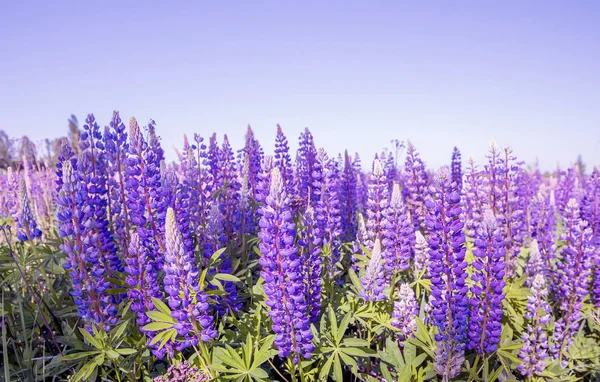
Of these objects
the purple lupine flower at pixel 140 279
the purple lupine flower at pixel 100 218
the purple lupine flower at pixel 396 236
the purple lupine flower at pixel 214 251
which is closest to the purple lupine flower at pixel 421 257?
the purple lupine flower at pixel 396 236

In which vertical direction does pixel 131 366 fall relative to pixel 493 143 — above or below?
below

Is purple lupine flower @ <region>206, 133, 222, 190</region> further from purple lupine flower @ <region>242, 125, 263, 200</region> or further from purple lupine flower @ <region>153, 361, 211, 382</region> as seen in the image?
purple lupine flower @ <region>153, 361, 211, 382</region>

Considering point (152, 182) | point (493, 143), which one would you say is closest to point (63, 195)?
point (152, 182)

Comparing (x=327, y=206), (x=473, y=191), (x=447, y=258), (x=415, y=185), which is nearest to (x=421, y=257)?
(x=447, y=258)

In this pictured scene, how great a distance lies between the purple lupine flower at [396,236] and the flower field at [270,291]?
0.05 feet

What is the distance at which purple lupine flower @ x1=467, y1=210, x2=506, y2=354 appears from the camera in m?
2.94

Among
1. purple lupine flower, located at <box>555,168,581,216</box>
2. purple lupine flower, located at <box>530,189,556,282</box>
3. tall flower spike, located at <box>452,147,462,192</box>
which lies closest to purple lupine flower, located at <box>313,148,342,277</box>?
purple lupine flower, located at <box>530,189,556,282</box>

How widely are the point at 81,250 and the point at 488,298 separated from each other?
313cm

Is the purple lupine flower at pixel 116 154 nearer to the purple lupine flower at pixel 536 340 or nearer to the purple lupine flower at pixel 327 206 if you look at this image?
the purple lupine flower at pixel 327 206

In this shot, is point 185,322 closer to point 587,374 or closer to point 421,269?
point 421,269

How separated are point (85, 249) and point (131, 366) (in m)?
0.95

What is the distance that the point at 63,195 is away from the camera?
291cm

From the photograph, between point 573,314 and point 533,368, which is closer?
point 533,368

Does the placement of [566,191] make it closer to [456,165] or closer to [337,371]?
[456,165]
